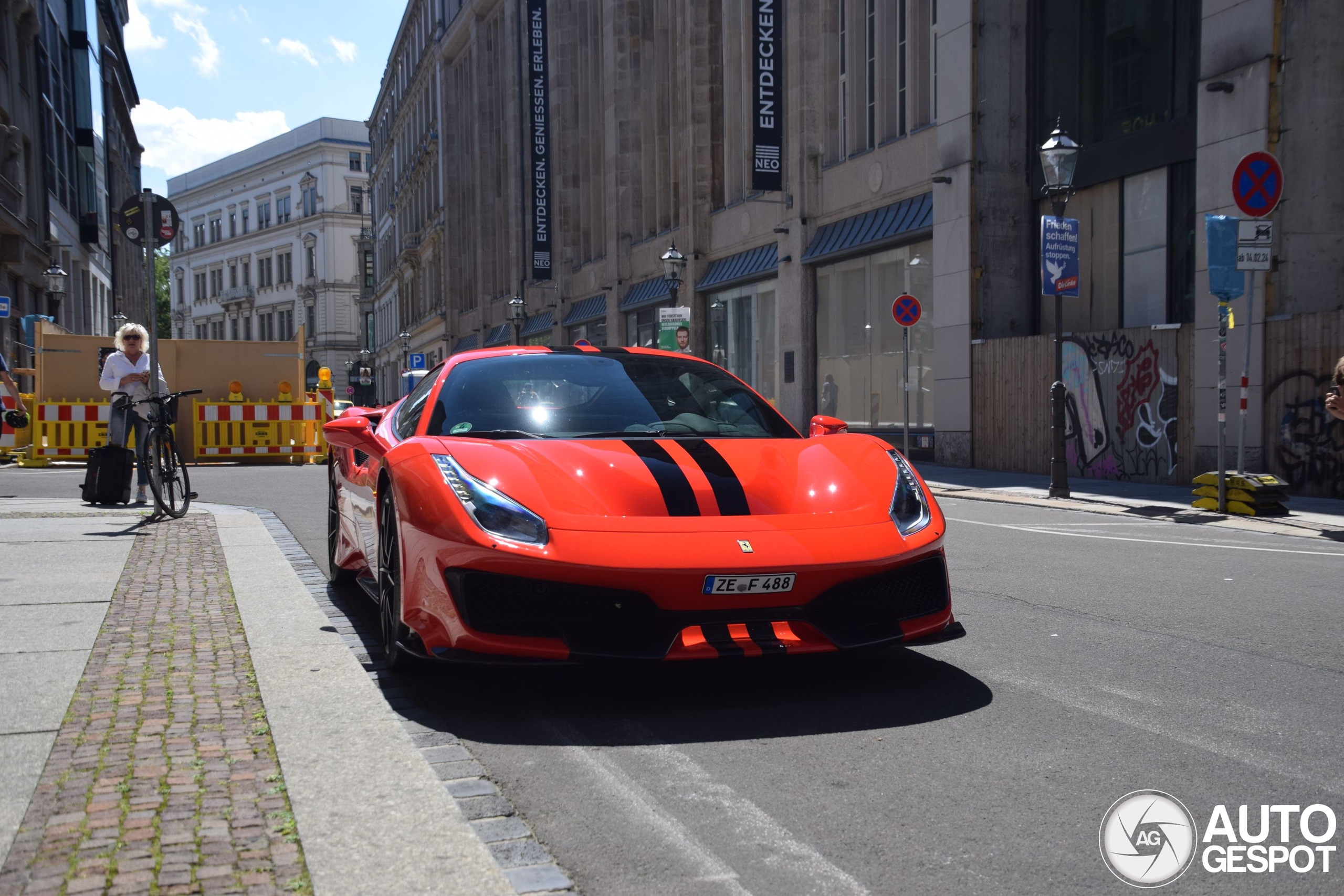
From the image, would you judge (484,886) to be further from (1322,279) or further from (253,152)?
(253,152)

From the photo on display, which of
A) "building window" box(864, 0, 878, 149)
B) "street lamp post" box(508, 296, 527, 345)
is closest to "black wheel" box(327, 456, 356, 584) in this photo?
"building window" box(864, 0, 878, 149)

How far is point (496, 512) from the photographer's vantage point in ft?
14.0

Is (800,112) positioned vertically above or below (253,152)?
below

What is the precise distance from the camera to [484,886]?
2662 millimetres

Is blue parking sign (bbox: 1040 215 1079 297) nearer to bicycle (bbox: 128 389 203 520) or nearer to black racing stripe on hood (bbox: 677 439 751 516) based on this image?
bicycle (bbox: 128 389 203 520)

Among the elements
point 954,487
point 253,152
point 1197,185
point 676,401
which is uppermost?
point 253,152

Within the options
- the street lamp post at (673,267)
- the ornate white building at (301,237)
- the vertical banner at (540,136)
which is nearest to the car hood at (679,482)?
the street lamp post at (673,267)

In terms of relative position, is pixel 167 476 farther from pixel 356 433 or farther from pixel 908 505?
pixel 908 505

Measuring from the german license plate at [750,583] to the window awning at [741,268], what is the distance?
23.1 meters

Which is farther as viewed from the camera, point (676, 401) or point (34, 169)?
point (34, 169)

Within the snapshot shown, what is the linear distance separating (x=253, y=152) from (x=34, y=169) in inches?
2754

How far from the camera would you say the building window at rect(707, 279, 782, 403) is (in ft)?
93.3

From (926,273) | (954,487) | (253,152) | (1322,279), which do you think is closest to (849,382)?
(926,273)

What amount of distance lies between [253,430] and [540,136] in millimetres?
24665
